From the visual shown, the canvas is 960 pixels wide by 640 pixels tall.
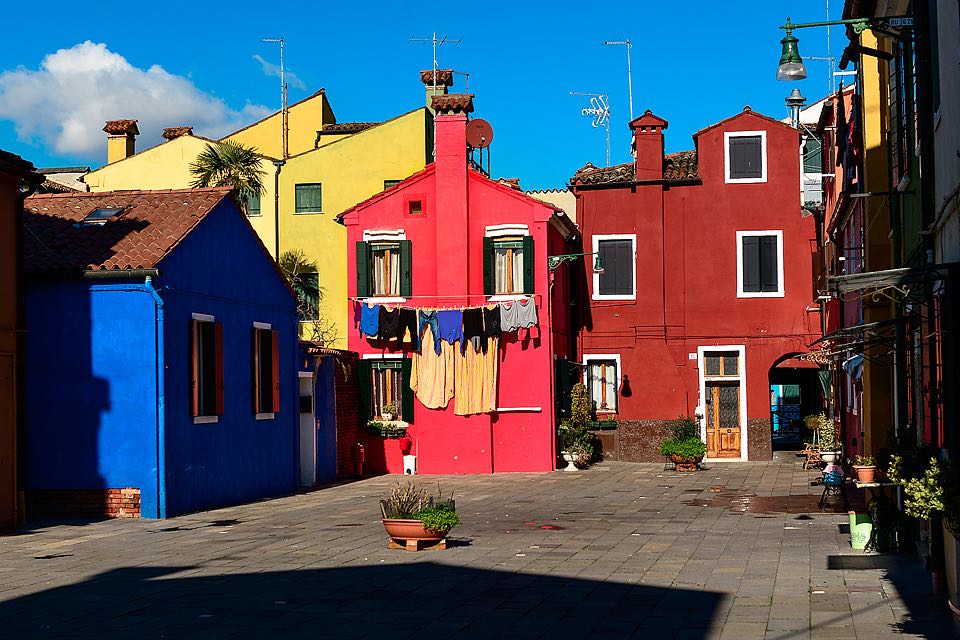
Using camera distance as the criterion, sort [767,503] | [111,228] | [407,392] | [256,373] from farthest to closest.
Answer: [407,392]
[256,373]
[767,503]
[111,228]

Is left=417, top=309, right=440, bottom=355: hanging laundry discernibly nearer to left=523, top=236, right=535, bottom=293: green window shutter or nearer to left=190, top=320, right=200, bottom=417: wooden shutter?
left=523, top=236, right=535, bottom=293: green window shutter

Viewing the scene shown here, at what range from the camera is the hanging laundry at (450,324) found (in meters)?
29.0

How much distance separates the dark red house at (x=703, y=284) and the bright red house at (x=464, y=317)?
162 inches

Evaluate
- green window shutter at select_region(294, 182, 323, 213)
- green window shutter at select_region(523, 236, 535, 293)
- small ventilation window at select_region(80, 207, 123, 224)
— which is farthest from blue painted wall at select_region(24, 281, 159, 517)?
green window shutter at select_region(294, 182, 323, 213)

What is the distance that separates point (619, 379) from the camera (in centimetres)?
3378

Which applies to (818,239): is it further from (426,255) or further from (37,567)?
(37,567)

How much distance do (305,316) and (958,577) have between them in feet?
93.5

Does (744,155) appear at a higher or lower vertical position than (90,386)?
higher

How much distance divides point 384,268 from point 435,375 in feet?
9.99

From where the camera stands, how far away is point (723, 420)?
110 feet

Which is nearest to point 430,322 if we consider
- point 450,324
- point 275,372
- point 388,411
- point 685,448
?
point 450,324

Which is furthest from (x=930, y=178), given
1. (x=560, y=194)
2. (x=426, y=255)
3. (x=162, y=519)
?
(x=560, y=194)

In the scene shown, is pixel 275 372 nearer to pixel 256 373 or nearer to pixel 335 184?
pixel 256 373

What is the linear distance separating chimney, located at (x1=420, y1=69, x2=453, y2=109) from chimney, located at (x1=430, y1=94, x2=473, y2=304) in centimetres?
249
